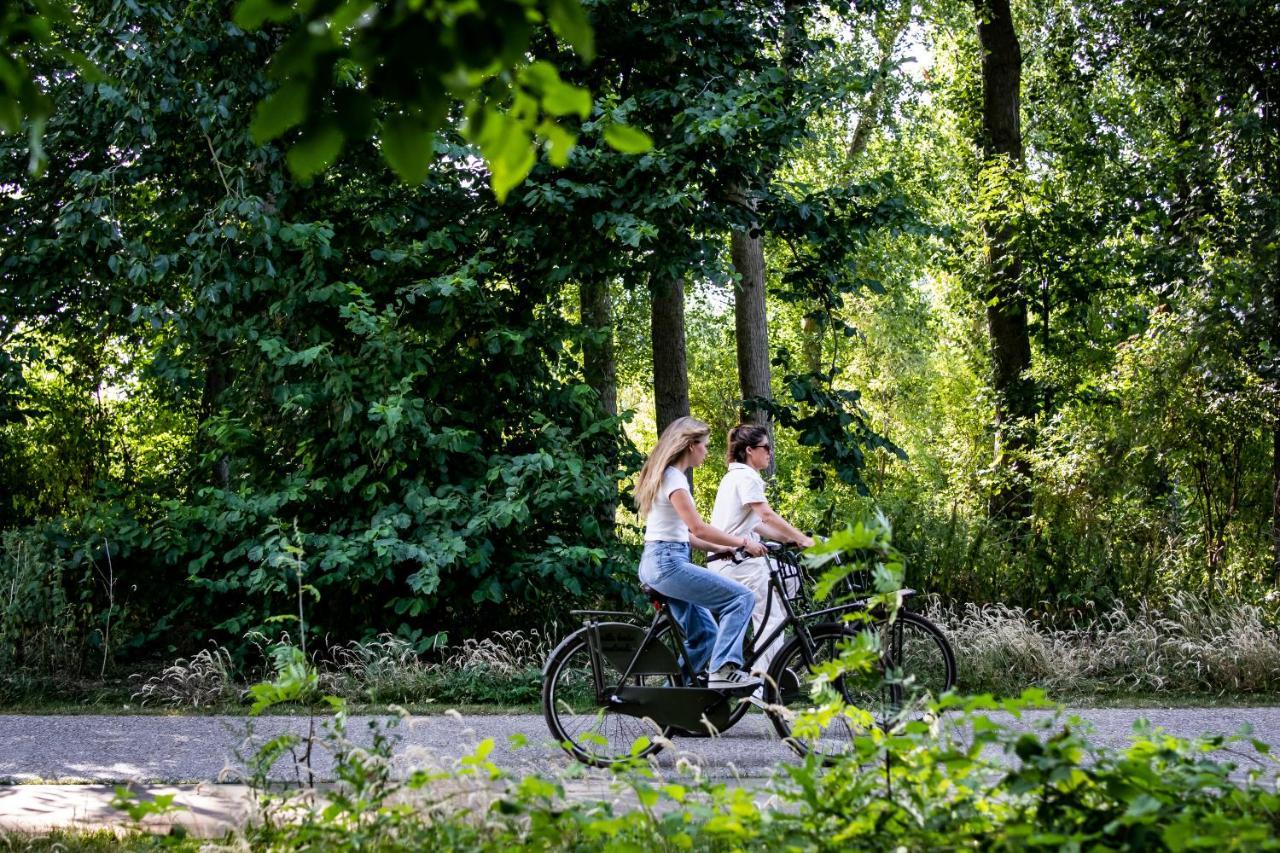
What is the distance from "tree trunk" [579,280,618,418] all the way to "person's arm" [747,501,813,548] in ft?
11.8

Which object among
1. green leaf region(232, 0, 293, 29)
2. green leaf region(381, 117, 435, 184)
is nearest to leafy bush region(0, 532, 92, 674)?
green leaf region(232, 0, 293, 29)

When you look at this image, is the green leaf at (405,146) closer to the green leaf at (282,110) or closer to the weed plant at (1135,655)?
the green leaf at (282,110)

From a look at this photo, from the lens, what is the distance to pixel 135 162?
10.6 metres

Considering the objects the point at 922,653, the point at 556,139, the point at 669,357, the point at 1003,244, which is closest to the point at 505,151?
the point at 556,139

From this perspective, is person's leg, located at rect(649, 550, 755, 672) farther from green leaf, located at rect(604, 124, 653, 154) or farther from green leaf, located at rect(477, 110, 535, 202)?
green leaf, located at rect(477, 110, 535, 202)

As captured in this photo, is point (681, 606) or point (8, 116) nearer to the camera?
point (8, 116)

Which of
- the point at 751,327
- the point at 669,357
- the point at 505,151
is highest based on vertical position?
the point at 751,327

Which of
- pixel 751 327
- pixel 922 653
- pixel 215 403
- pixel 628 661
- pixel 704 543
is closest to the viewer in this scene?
pixel 628 661

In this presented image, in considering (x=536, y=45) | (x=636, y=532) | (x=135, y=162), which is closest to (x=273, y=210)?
(x=135, y=162)

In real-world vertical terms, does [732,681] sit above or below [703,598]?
below

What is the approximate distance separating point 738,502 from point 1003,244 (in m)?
10.8

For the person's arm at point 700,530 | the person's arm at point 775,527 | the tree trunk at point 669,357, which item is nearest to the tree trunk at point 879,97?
the tree trunk at point 669,357

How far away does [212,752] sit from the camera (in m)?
7.16

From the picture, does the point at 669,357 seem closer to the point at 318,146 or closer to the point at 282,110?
the point at 318,146
